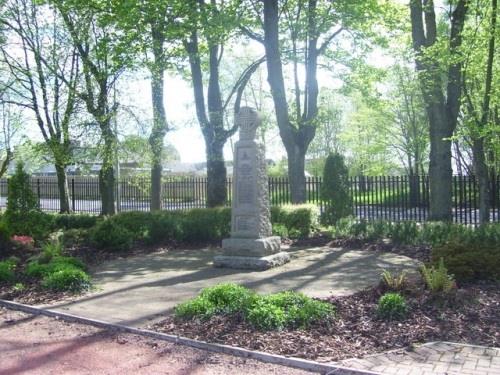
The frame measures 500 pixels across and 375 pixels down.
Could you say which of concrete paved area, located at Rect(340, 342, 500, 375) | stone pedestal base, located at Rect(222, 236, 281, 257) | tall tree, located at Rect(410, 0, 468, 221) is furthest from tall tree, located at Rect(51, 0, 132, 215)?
concrete paved area, located at Rect(340, 342, 500, 375)

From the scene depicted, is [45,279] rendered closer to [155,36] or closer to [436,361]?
[436,361]

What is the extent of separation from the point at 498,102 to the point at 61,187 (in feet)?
53.2

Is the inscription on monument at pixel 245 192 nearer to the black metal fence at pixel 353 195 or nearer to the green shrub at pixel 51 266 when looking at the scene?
the green shrub at pixel 51 266

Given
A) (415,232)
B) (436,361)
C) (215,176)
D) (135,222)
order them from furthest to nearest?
(215,176)
(135,222)
(415,232)
(436,361)

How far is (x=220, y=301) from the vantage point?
262 inches

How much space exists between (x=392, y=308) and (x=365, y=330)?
0.53 metres

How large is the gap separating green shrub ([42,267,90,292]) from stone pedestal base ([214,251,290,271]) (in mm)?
2754

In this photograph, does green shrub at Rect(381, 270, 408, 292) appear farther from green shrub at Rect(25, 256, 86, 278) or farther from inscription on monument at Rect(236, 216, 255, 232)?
green shrub at Rect(25, 256, 86, 278)

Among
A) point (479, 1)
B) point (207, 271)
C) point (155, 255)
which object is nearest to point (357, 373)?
point (207, 271)

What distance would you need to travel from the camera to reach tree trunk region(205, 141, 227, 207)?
18.2 metres

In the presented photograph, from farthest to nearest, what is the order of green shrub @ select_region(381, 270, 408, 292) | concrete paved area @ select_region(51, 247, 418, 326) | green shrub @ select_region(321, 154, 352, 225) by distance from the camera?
green shrub @ select_region(321, 154, 352, 225) < concrete paved area @ select_region(51, 247, 418, 326) < green shrub @ select_region(381, 270, 408, 292)

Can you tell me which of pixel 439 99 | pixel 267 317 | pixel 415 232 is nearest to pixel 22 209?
pixel 415 232

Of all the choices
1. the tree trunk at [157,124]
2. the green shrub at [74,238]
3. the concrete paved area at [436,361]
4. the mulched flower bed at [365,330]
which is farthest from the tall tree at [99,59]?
the concrete paved area at [436,361]

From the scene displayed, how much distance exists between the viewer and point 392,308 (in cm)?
614
